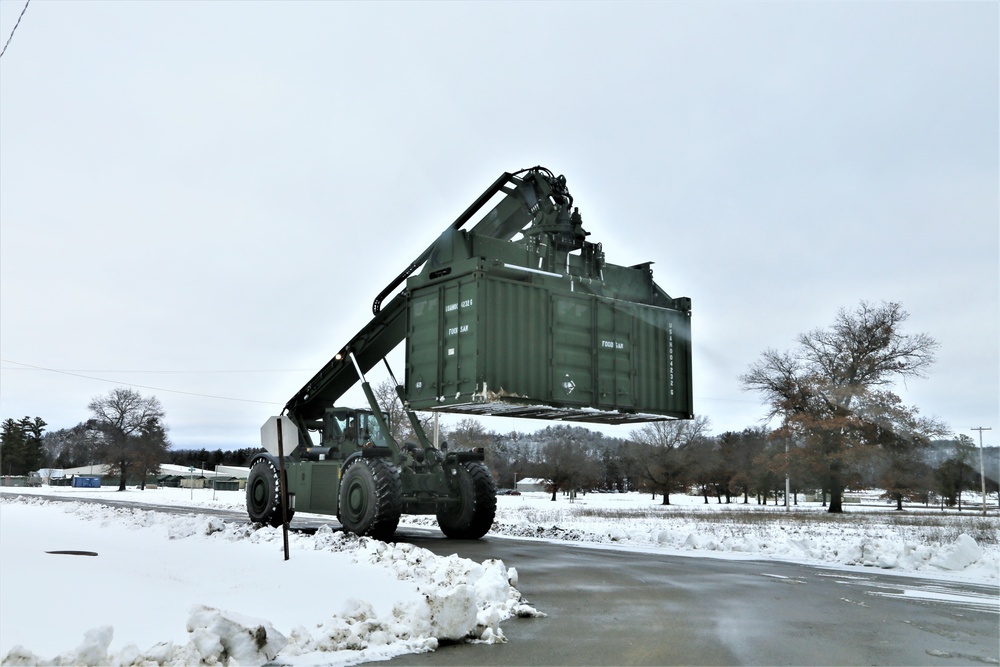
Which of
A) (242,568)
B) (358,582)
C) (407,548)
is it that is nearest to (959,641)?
(358,582)

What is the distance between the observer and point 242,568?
35.0 feet

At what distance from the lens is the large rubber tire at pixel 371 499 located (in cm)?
1534

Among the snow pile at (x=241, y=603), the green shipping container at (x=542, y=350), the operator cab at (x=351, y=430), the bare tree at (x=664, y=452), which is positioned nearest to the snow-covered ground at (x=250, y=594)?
the snow pile at (x=241, y=603)

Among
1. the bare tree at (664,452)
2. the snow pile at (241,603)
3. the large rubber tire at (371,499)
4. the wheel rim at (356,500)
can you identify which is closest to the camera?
the snow pile at (241,603)

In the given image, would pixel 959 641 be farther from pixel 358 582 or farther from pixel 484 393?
pixel 484 393

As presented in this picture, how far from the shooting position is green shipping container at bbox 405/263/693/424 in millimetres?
13531

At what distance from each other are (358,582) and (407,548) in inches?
92.4

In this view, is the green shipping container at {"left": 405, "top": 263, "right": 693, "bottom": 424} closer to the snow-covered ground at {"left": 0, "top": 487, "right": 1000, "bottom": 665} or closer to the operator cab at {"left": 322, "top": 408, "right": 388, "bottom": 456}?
the snow-covered ground at {"left": 0, "top": 487, "right": 1000, "bottom": 665}

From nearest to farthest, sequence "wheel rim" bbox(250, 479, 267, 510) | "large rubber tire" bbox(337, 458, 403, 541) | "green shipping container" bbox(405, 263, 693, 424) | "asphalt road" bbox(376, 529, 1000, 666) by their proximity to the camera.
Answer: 1. "asphalt road" bbox(376, 529, 1000, 666)
2. "green shipping container" bbox(405, 263, 693, 424)
3. "large rubber tire" bbox(337, 458, 403, 541)
4. "wheel rim" bbox(250, 479, 267, 510)

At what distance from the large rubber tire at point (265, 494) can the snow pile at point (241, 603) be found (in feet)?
21.9

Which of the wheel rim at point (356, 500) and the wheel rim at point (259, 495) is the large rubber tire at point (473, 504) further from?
the wheel rim at point (259, 495)

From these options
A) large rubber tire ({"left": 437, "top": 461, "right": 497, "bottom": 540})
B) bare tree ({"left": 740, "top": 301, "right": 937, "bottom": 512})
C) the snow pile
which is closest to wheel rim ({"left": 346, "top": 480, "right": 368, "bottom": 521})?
large rubber tire ({"left": 437, "top": 461, "right": 497, "bottom": 540})

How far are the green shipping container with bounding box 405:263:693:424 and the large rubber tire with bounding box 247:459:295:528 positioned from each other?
625 centimetres

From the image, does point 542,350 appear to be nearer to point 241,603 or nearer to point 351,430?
point 351,430
